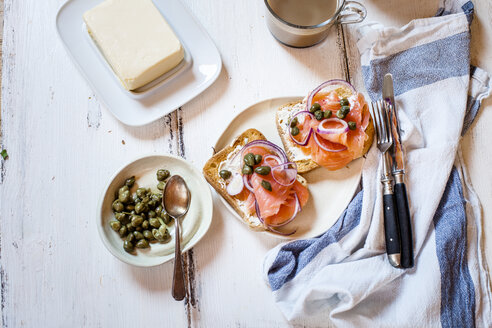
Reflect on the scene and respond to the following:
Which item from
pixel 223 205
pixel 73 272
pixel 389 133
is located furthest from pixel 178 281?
Answer: pixel 389 133

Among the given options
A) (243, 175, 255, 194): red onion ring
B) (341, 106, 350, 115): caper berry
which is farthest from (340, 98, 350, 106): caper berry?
(243, 175, 255, 194): red onion ring

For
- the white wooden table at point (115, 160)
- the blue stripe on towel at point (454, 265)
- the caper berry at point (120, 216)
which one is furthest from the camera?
the white wooden table at point (115, 160)

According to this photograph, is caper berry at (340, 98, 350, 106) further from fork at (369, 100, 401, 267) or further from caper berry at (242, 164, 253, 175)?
caper berry at (242, 164, 253, 175)

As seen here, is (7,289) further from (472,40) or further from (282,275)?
(472,40)

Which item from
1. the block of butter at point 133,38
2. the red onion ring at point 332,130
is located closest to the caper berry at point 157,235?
the block of butter at point 133,38

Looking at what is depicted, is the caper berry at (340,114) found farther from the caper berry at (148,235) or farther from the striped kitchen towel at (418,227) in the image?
the caper berry at (148,235)

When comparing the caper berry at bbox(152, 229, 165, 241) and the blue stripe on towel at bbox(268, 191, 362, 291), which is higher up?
the caper berry at bbox(152, 229, 165, 241)

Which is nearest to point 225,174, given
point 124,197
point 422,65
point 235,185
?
point 235,185
